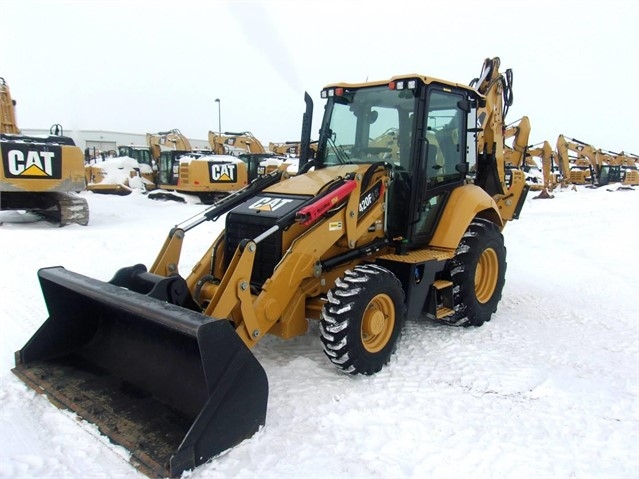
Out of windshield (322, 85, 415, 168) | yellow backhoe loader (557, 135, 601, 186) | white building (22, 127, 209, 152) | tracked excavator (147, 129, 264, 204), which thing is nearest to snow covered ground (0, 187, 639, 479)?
windshield (322, 85, 415, 168)

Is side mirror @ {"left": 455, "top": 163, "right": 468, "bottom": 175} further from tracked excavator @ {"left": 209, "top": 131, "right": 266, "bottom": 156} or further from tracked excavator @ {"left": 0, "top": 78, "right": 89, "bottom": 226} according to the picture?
tracked excavator @ {"left": 209, "top": 131, "right": 266, "bottom": 156}

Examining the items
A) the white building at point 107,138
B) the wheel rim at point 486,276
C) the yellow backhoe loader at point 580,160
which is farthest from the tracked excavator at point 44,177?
the white building at point 107,138

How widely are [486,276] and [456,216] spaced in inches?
40.4

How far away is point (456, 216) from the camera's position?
5086mm

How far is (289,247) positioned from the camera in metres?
3.99

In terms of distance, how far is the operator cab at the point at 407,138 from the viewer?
469cm

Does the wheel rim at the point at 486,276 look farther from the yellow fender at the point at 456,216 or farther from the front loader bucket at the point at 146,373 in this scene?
the front loader bucket at the point at 146,373

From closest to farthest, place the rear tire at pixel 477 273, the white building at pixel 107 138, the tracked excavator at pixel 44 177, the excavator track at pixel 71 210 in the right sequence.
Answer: the rear tire at pixel 477 273, the tracked excavator at pixel 44 177, the excavator track at pixel 71 210, the white building at pixel 107 138

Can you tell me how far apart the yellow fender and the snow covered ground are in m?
0.96

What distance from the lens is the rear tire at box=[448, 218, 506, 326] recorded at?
16.9 ft

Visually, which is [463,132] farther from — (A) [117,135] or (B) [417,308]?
Result: (A) [117,135]

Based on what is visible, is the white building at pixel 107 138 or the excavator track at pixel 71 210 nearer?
the excavator track at pixel 71 210

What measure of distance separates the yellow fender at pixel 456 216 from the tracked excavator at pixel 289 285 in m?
0.01

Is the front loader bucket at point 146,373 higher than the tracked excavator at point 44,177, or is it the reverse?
the tracked excavator at point 44,177
